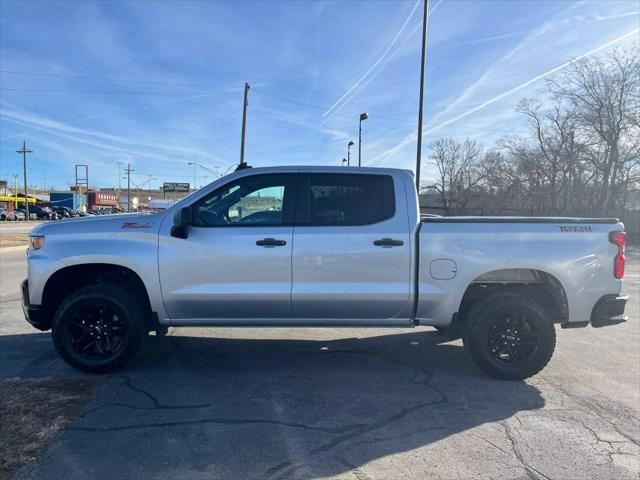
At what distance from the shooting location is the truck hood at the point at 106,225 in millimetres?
4633

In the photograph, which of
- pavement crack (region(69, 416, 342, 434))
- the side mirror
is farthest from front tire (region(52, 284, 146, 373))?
pavement crack (region(69, 416, 342, 434))

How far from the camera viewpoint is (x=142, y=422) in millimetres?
3672

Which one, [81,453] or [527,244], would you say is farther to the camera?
[527,244]

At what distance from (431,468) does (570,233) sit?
2800mm

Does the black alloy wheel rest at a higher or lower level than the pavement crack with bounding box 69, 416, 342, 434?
higher

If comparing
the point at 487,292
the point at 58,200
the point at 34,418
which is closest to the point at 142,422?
the point at 34,418

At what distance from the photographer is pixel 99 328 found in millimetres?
4734

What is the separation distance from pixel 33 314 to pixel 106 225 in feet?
3.82

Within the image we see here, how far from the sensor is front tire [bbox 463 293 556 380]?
4621 mm

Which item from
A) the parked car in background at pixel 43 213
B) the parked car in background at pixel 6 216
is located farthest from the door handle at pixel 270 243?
the parked car in background at pixel 43 213

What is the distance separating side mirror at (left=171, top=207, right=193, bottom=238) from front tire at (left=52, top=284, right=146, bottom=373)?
0.81 meters

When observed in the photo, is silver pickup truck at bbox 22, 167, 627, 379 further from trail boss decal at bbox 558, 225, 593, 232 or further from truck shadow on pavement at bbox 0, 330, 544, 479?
truck shadow on pavement at bbox 0, 330, 544, 479

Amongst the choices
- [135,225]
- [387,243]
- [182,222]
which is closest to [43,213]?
[135,225]

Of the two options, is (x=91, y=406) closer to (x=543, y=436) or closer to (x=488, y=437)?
(x=488, y=437)
